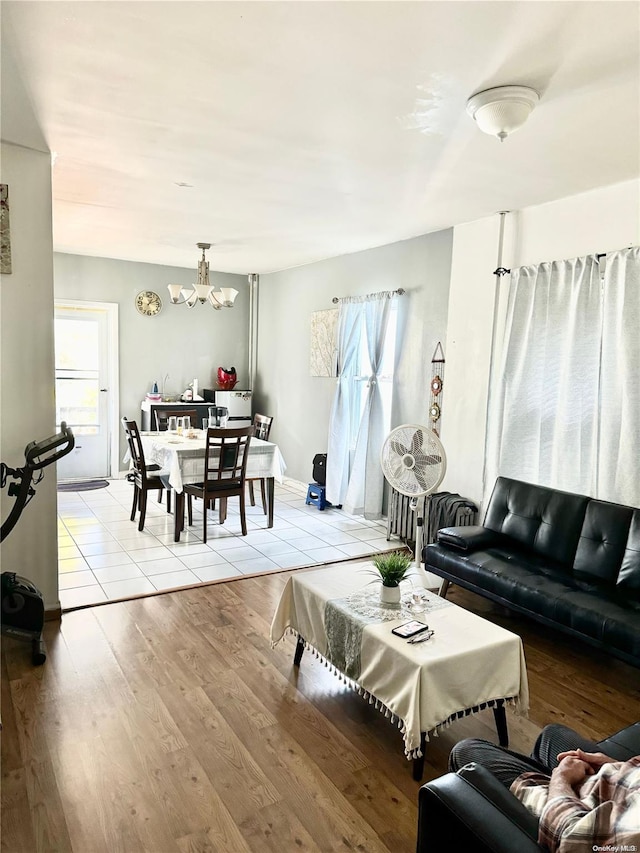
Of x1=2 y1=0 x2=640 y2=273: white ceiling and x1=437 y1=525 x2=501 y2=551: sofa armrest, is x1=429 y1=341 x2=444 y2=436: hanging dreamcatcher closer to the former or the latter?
x1=2 y1=0 x2=640 y2=273: white ceiling

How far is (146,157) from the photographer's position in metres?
3.15

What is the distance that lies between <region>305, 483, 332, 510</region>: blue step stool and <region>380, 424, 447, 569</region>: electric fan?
7.62ft

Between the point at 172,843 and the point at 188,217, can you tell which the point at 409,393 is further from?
the point at 172,843

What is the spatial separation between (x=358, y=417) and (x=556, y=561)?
2.60m

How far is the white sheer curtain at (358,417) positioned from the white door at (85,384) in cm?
279

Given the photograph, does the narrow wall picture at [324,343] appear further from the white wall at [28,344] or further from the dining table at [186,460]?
the white wall at [28,344]

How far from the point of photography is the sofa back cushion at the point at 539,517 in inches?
133

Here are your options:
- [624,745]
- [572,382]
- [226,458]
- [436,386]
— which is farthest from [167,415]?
[624,745]

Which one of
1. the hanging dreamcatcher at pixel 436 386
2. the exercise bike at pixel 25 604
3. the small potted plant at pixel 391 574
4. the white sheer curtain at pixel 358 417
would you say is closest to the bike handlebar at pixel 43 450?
the exercise bike at pixel 25 604

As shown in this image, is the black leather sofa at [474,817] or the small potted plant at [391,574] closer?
Result: the black leather sofa at [474,817]

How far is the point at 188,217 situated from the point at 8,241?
1.74 m

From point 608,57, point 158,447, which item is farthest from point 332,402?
point 608,57

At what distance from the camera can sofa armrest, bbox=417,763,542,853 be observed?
1.24m

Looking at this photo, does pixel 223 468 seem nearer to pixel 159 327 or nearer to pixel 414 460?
pixel 414 460
